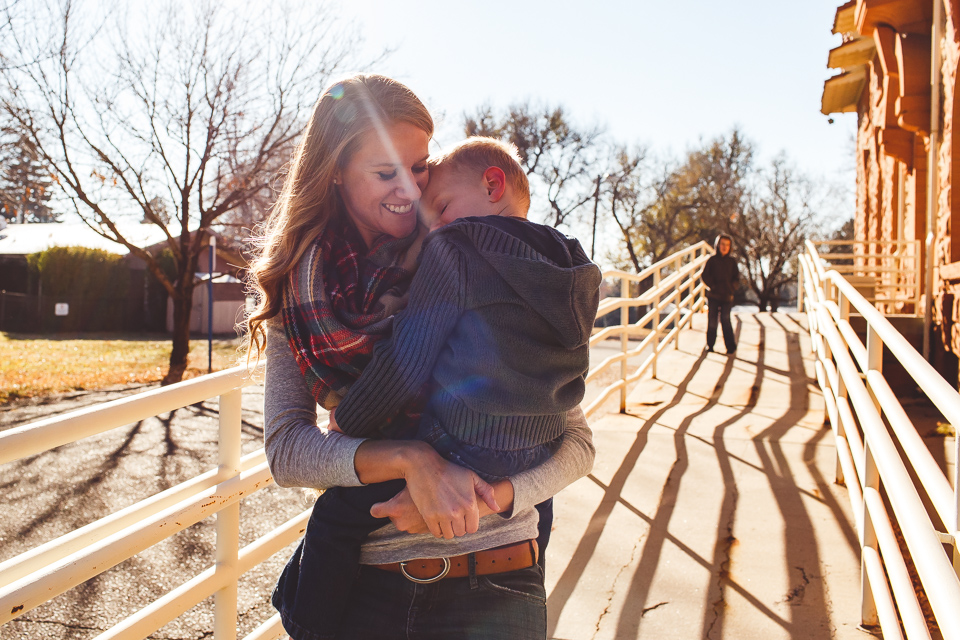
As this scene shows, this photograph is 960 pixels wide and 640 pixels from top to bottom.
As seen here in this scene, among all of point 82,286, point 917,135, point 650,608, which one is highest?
point 917,135

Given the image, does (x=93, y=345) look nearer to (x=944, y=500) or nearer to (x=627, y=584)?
(x=627, y=584)

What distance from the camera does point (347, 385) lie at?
120cm

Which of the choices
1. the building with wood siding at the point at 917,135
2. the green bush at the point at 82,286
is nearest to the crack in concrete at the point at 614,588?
the building with wood siding at the point at 917,135

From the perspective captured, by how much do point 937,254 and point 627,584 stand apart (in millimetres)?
6249

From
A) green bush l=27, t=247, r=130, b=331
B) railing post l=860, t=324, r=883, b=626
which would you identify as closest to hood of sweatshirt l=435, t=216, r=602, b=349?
railing post l=860, t=324, r=883, b=626

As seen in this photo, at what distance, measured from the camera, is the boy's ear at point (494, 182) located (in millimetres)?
1354

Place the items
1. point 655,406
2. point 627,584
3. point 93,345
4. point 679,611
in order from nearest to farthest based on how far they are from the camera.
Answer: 1. point 679,611
2. point 627,584
3. point 655,406
4. point 93,345

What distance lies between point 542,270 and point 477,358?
19 centimetres

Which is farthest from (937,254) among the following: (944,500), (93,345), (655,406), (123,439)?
(93,345)

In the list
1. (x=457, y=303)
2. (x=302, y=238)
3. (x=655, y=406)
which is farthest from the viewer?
(x=655, y=406)

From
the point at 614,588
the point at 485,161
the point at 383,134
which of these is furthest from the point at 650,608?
the point at 383,134

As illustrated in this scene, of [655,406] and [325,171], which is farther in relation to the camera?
[655,406]

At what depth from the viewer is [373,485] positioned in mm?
1216

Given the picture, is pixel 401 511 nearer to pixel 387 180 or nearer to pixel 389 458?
pixel 389 458
